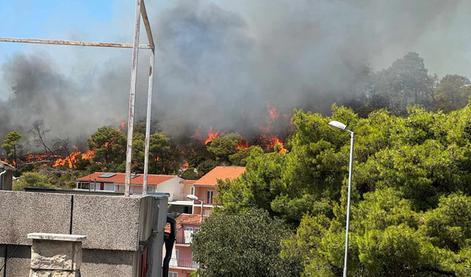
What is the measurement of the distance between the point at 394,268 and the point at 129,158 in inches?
438

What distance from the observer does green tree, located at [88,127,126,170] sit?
64.4 m

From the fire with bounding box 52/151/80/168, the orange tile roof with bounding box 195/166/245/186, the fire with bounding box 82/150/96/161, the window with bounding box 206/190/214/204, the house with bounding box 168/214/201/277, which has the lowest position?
the house with bounding box 168/214/201/277

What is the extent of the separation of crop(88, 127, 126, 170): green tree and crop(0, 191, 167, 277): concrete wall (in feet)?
199

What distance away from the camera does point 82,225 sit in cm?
382

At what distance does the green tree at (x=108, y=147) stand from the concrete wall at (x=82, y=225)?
2394 inches

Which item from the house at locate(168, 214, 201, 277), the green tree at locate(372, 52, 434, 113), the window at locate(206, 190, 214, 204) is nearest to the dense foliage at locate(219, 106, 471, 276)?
the house at locate(168, 214, 201, 277)

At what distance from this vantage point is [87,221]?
3828 mm

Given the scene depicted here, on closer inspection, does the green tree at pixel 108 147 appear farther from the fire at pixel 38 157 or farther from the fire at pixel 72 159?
the fire at pixel 38 157

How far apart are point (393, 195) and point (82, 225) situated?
11.4 metres

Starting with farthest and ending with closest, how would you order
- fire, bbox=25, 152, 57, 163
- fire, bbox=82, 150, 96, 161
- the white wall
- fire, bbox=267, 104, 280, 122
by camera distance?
fire, bbox=267, 104, 280, 122 → fire, bbox=82, 150, 96, 161 → fire, bbox=25, 152, 57, 163 → the white wall

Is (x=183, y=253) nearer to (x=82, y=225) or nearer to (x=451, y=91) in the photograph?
(x=82, y=225)

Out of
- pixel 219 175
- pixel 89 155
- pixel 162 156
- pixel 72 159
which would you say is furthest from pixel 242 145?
pixel 72 159

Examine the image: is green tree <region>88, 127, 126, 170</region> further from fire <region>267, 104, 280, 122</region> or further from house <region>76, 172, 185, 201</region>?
fire <region>267, 104, 280, 122</region>

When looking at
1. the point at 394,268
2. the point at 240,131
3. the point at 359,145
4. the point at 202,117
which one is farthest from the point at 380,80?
the point at 394,268
